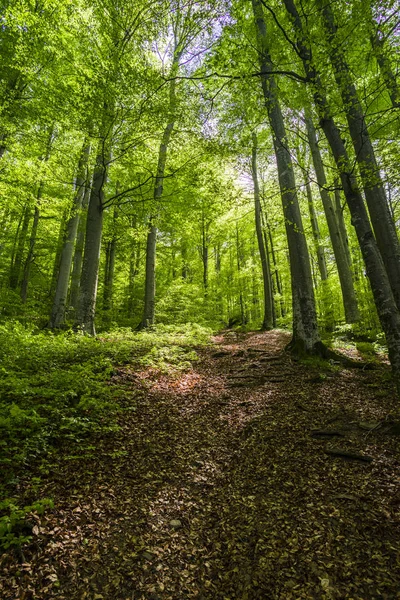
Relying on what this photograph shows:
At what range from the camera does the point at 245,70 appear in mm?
5969

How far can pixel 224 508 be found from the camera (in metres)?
3.30

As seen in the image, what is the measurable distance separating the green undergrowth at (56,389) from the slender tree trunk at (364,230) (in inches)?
181

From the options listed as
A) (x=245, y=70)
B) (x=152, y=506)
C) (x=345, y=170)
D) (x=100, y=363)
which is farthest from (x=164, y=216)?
(x=152, y=506)

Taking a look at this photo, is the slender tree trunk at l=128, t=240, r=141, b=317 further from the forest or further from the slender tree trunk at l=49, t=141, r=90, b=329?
the slender tree trunk at l=49, t=141, r=90, b=329

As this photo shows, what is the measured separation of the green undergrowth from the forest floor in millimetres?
309

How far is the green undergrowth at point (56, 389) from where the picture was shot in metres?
3.58

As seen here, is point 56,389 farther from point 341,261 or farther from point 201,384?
point 341,261

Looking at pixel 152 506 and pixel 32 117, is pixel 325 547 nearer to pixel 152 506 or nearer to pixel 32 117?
pixel 152 506

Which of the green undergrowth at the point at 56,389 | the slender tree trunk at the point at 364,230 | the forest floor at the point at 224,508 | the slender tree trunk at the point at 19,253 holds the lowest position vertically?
the forest floor at the point at 224,508

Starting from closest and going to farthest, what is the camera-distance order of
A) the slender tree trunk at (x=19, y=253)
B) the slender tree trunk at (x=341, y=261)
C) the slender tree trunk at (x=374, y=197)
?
1. the slender tree trunk at (x=374, y=197)
2. the slender tree trunk at (x=341, y=261)
3. the slender tree trunk at (x=19, y=253)

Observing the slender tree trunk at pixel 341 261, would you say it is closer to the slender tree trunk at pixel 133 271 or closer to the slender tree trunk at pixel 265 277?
the slender tree trunk at pixel 265 277

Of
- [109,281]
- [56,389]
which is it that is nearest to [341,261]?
[56,389]

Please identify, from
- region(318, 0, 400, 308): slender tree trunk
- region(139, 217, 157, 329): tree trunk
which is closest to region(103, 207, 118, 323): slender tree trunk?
region(139, 217, 157, 329): tree trunk

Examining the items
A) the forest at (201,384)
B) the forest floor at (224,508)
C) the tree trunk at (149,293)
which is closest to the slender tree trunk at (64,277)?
the forest at (201,384)
